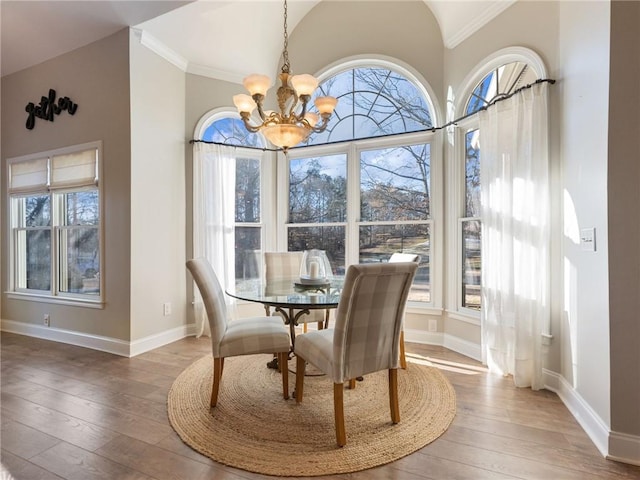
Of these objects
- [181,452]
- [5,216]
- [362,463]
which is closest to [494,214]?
[362,463]

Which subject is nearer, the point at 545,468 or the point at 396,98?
the point at 545,468

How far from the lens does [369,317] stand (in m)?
1.81

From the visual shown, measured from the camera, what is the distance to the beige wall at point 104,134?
3.20 meters

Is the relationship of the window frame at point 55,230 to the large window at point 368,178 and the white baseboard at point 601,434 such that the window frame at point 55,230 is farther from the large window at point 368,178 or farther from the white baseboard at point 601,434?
the white baseboard at point 601,434

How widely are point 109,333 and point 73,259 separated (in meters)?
1.00

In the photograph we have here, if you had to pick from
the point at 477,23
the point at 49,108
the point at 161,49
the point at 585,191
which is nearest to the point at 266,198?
the point at 161,49

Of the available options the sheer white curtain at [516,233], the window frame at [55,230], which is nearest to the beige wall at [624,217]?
the sheer white curtain at [516,233]

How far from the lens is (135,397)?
91.7 inches

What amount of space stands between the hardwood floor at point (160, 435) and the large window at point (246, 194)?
152 centimetres

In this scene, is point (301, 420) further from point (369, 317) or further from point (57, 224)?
point (57, 224)

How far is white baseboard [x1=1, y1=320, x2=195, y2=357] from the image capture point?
3211 millimetres

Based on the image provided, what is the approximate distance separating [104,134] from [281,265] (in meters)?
2.20

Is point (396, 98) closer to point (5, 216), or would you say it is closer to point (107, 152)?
point (107, 152)

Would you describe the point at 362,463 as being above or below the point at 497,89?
below
